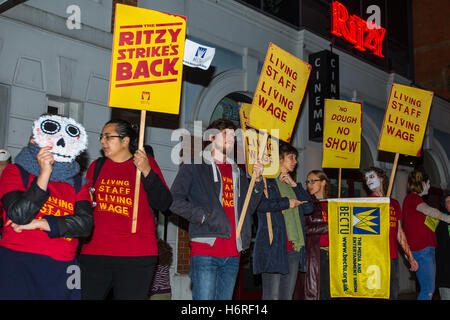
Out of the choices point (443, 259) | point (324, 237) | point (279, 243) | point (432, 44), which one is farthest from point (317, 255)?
point (432, 44)

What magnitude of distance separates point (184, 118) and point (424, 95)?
145 inches

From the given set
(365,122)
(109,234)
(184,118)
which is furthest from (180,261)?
(365,122)

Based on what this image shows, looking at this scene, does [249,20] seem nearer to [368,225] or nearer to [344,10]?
[344,10]

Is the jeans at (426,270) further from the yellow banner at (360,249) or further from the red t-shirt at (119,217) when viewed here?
the red t-shirt at (119,217)

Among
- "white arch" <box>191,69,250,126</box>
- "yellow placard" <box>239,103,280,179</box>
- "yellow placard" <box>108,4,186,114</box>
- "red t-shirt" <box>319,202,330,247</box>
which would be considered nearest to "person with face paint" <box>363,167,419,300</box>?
"red t-shirt" <box>319,202,330,247</box>

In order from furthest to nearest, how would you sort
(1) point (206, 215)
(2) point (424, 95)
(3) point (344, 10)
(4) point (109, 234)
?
(3) point (344, 10) < (2) point (424, 95) < (1) point (206, 215) < (4) point (109, 234)

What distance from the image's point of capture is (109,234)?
337 cm

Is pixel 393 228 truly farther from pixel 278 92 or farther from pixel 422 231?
pixel 278 92

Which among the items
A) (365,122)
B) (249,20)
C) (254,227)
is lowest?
(254,227)

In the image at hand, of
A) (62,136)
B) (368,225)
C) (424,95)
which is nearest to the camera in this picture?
(62,136)

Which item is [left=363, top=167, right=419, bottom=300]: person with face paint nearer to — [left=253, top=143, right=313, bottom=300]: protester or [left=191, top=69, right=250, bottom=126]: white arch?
[left=253, top=143, right=313, bottom=300]: protester

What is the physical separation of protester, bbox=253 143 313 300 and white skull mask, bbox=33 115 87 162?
2.34 m

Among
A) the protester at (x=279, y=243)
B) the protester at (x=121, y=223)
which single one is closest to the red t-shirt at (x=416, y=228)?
the protester at (x=279, y=243)

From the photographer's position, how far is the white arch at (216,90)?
808 centimetres
